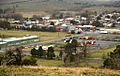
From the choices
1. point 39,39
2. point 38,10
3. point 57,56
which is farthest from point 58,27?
point 38,10

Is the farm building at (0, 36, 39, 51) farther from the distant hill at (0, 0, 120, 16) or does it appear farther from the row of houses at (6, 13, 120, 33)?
the distant hill at (0, 0, 120, 16)

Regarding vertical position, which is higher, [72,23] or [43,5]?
[72,23]

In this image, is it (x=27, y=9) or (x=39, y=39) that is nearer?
(x=39, y=39)

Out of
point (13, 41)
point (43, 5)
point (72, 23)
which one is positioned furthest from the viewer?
point (43, 5)

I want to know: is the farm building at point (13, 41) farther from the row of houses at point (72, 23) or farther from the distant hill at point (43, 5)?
the distant hill at point (43, 5)


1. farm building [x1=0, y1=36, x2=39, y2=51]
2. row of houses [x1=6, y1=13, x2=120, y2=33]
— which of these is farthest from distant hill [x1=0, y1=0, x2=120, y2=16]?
farm building [x1=0, y1=36, x2=39, y2=51]

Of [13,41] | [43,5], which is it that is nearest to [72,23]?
[13,41]

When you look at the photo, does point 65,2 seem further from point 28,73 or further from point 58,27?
point 28,73

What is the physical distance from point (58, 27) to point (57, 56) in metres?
27.8

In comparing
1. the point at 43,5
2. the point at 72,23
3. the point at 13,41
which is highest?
the point at 13,41

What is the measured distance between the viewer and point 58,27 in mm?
57938

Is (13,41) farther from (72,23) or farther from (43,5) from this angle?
(43,5)

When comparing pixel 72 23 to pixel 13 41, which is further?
pixel 72 23

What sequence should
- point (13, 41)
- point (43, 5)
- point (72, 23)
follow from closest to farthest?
point (13, 41) < point (72, 23) < point (43, 5)
